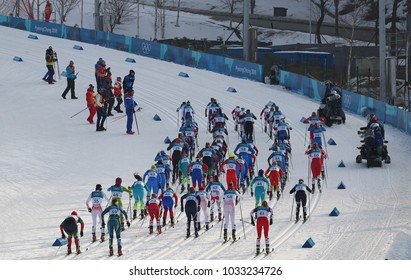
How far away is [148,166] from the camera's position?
106 feet

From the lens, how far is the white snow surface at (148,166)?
23.0 metres

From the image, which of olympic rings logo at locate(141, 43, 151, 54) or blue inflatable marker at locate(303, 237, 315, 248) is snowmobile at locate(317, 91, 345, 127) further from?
olympic rings logo at locate(141, 43, 151, 54)

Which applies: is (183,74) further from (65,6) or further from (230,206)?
(65,6)

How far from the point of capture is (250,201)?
27.9m

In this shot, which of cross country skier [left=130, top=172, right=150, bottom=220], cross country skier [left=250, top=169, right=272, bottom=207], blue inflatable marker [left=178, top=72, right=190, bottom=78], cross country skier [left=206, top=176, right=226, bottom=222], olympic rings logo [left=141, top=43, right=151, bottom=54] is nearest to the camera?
cross country skier [left=206, top=176, right=226, bottom=222]

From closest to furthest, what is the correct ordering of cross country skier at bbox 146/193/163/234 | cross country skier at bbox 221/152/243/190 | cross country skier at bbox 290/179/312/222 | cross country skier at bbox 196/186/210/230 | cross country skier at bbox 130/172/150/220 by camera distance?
cross country skier at bbox 146/193/163/234, cross country skier at bbox 196/186/210/230, cross country skier at bbox 290/179/312/222, cross country skier at bbox 130/172/150/220, cross country skier at bbox 221/152/243/190

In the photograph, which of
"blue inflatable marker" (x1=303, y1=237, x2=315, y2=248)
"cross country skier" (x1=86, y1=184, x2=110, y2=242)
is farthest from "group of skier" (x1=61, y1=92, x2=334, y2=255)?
"blue inflatable marker" (x1=303, y1=237, x2=315, y2=248)

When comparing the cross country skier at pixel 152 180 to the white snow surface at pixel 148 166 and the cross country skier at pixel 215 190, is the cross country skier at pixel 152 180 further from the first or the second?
the cross country skier at pixel 215 190

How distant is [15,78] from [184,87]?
7843 mm

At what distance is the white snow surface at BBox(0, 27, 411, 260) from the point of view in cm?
2295

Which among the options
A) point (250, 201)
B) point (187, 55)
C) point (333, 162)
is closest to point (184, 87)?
point (187, 55)

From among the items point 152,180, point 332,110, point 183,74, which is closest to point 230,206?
point 152,180

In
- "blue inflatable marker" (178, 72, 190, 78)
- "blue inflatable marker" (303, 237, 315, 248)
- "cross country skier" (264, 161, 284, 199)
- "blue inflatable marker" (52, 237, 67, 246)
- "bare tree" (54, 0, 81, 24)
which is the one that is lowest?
"blue inflatable marker" (52, 237, 67, 246)

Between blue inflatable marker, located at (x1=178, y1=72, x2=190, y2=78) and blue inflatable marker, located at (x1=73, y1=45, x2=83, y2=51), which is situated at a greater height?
blue inflatable marker, located at (x1=73, y1=45, x2=83, y2=51)
